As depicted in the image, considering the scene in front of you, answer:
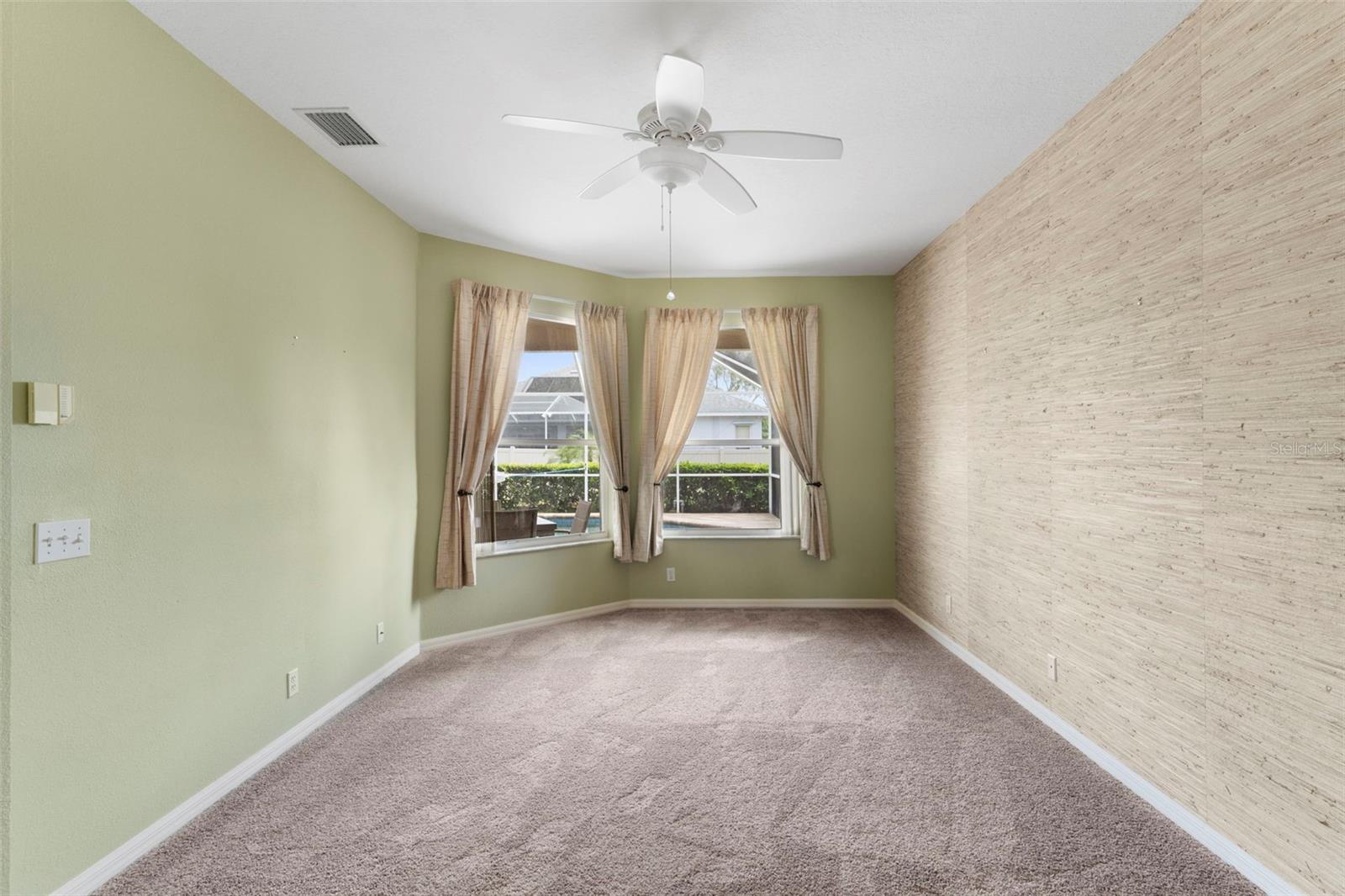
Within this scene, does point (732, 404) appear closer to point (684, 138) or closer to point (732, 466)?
point (732, 466)

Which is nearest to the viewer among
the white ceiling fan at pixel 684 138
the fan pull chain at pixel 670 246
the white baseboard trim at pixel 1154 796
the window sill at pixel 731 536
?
the white baseboard trim at pixel 1154 796

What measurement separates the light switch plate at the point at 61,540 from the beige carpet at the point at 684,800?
3.35ft

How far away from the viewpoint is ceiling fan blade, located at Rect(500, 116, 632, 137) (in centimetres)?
199

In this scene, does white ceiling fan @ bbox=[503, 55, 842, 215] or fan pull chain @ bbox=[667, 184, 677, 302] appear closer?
white ceiling fan @ bbox=[503, 55, 842, 215]

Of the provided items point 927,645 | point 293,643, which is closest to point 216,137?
point 293,643

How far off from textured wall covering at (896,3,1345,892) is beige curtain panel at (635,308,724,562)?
7.51 feet

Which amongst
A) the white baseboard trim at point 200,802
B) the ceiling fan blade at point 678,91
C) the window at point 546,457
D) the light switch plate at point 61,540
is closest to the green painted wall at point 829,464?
the window at point 546,457

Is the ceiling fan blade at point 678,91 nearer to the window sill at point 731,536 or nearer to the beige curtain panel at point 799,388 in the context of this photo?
the beige curtain panel at point 799,388

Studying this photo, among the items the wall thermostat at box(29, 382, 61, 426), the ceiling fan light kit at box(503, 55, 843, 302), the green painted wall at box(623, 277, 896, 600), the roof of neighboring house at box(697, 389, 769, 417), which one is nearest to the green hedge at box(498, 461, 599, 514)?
the green painted wall at box(623, 277, 896, 600)

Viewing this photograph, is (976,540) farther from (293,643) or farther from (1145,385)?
(293,643)

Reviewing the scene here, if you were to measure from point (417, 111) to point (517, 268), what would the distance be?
73.4 inches

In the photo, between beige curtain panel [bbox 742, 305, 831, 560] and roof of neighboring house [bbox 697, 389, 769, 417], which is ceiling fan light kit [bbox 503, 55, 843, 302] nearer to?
beige curtain panel [bbox 742, 305, 831, 560]

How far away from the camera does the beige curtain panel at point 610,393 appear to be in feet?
15.2

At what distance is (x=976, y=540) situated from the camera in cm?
355
